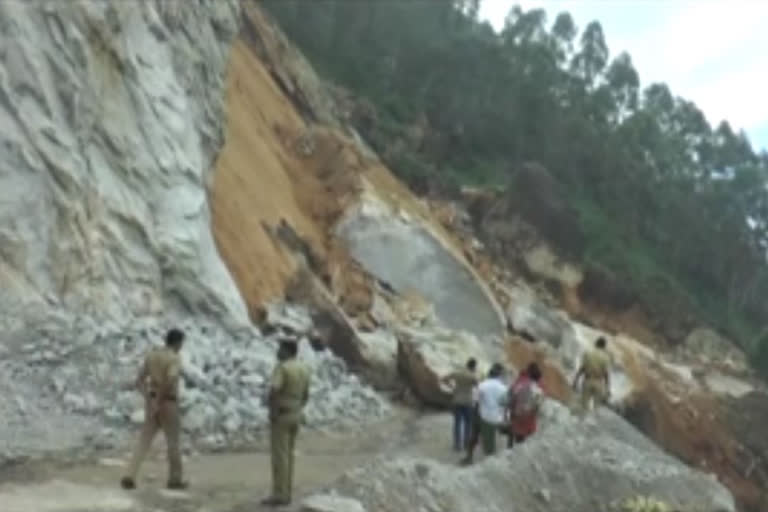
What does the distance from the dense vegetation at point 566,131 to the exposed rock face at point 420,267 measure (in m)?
26.2

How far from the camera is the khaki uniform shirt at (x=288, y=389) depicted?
12.4m

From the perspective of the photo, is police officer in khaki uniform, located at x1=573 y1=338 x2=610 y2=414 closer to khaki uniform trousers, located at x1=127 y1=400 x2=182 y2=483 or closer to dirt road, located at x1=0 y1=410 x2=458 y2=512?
dirt road, located at x1=0 y1=410 x2=458 y2=512

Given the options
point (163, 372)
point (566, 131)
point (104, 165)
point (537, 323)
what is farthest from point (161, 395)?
point (566, 131)

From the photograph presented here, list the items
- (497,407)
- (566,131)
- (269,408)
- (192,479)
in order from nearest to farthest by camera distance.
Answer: (269,408) → (192,479) → (497,407) → (566,131)

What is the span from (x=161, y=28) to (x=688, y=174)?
72.0m

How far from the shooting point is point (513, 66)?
261 feet

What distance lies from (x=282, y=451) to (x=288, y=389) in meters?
0.52

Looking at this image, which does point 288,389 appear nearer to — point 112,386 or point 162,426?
point 162,426

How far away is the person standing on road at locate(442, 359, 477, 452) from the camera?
18.8 m

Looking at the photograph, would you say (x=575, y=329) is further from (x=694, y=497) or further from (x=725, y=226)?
(x=725, y=226)

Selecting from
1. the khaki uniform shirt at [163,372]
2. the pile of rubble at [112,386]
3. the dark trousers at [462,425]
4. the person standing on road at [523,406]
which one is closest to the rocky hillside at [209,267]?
the pile of rubble at [112,386]

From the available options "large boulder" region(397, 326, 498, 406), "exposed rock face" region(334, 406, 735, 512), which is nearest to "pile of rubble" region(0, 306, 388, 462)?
"large boulder" region(397, 326, 498, 406)

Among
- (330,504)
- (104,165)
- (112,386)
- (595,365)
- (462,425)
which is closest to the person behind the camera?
(330,504)

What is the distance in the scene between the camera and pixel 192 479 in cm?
1424
